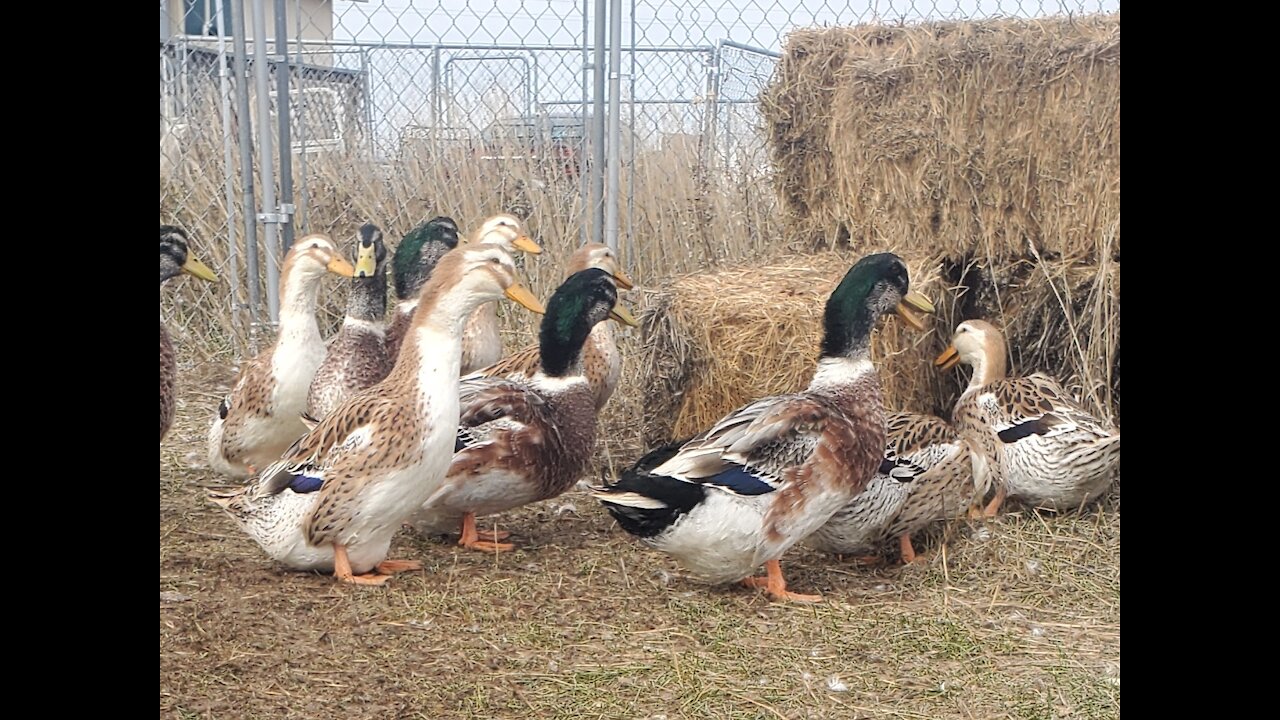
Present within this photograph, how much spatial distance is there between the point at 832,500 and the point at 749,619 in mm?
458

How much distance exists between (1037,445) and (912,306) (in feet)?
2.42

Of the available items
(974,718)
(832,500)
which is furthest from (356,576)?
(974,718)

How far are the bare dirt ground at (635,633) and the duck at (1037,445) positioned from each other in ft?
0.38

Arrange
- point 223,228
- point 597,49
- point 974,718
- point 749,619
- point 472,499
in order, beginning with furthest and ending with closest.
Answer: point 223,228, point 597,49, point 472,499, point 749,619, point 974,718

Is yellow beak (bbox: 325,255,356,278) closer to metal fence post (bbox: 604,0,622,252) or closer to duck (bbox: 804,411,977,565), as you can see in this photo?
metal fence post (bbox: 604,0,622,252)

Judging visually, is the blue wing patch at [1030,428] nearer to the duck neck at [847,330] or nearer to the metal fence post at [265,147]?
the duck neck at [847,330]

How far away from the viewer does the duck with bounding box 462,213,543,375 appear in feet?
18.9

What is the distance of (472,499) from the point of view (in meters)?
4.38

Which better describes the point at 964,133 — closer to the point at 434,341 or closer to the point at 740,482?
the point at 740,482

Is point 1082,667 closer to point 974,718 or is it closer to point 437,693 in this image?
point 974,718

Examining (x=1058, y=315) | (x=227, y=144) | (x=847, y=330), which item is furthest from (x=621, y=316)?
(x=227, y=144)

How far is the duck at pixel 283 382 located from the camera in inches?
200

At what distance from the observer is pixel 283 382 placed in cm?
508

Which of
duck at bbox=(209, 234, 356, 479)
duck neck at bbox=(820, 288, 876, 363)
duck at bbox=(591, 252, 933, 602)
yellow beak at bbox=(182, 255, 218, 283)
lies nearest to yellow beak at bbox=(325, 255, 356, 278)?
duck at bbox=(209, 234, 356, 479)
